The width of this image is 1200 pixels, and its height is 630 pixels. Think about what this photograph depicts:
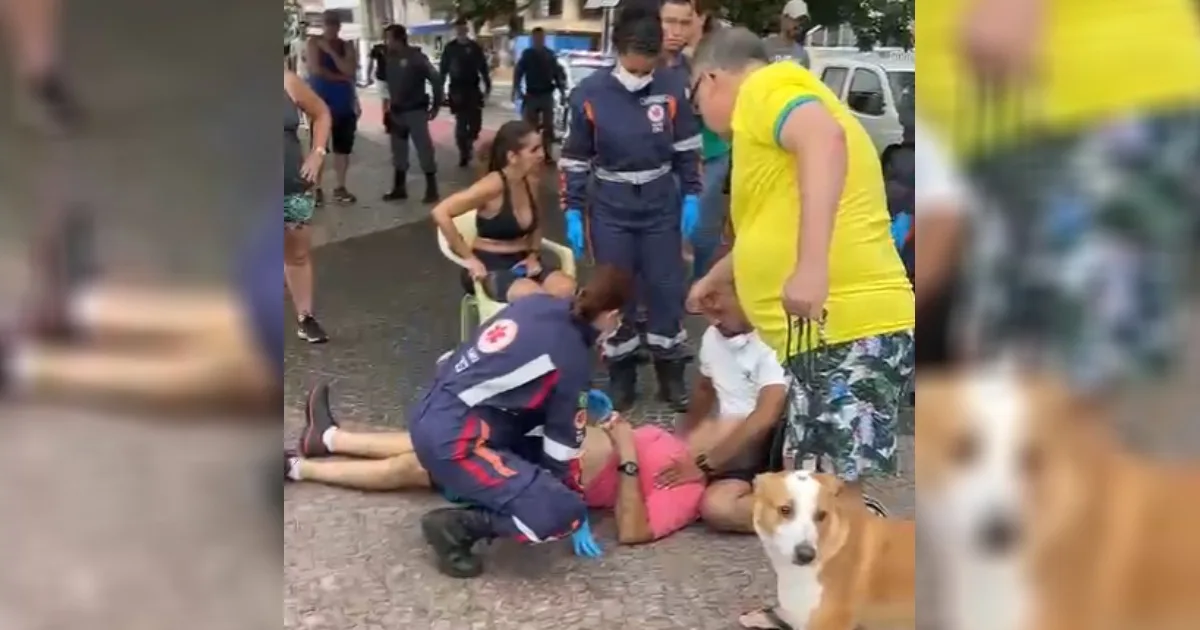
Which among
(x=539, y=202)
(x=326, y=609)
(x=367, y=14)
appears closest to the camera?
(x=367, y=14)

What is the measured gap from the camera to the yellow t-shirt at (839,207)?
1.72 meters

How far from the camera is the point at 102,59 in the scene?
1203mm

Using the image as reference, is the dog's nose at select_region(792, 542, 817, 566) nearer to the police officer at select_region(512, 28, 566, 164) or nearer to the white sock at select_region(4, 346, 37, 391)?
the police officer at select_region(512, 28, 566, 164)

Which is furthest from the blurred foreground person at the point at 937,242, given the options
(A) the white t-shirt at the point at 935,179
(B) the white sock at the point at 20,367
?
(B) the white sock at the point at 20,367

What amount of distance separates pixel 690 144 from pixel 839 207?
892 millimetres

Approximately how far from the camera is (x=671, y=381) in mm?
2682

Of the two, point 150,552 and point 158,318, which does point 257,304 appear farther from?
point 150,552

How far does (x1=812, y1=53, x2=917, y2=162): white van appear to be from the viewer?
5.26 ft

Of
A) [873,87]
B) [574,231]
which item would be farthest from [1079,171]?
[574,231]

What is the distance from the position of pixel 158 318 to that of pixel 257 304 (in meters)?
0.10

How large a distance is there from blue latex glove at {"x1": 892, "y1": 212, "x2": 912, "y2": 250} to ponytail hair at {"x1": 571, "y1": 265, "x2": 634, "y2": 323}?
0.75 metres

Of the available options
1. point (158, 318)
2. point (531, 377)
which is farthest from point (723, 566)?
point (158, 318)

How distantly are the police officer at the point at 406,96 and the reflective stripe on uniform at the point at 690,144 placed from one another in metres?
0.67

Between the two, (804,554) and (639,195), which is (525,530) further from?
(639,195)
